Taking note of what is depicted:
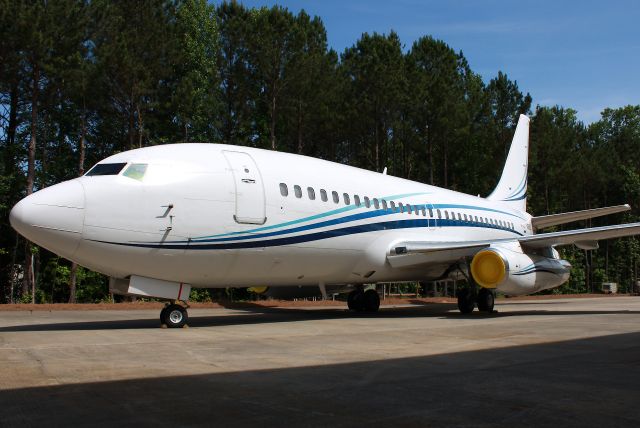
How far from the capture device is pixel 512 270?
49.3 ft

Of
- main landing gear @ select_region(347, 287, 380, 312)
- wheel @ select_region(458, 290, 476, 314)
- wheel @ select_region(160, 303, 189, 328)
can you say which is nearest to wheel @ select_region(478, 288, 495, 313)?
wheel @ select_region(458, 290, 476, 314)

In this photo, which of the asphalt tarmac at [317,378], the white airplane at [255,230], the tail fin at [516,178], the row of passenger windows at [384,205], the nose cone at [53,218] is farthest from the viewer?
the tail fin at [516,178]

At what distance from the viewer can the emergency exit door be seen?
1148 cm

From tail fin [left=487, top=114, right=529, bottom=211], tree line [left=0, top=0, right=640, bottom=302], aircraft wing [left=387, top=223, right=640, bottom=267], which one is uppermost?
tree line [left=0, top=0, right=640, bottom=302]

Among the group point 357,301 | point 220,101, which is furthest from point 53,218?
point 220,101

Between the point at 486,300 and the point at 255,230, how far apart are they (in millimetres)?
8102

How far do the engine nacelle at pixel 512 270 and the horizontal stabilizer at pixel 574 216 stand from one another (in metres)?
2.38

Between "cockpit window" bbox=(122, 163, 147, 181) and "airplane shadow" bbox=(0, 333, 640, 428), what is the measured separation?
5519mm

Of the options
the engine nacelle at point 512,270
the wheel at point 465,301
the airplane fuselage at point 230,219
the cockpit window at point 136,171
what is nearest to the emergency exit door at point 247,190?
the airplane fuselage at point 230,219

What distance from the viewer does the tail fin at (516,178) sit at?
24031 millimetres

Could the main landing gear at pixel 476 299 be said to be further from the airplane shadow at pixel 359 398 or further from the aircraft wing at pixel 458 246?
the airplane shadow at pixel 359 398

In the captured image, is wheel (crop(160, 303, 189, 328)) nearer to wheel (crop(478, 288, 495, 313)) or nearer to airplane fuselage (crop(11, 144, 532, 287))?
airplane fuselage (crop(11, 144, 532, 287))

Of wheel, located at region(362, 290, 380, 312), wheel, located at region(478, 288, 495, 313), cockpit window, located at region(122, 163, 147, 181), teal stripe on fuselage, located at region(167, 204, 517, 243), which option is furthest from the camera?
wheel, located at region(362, 290, 380, 312)

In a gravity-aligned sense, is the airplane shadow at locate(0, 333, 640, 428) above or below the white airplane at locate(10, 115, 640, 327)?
below
